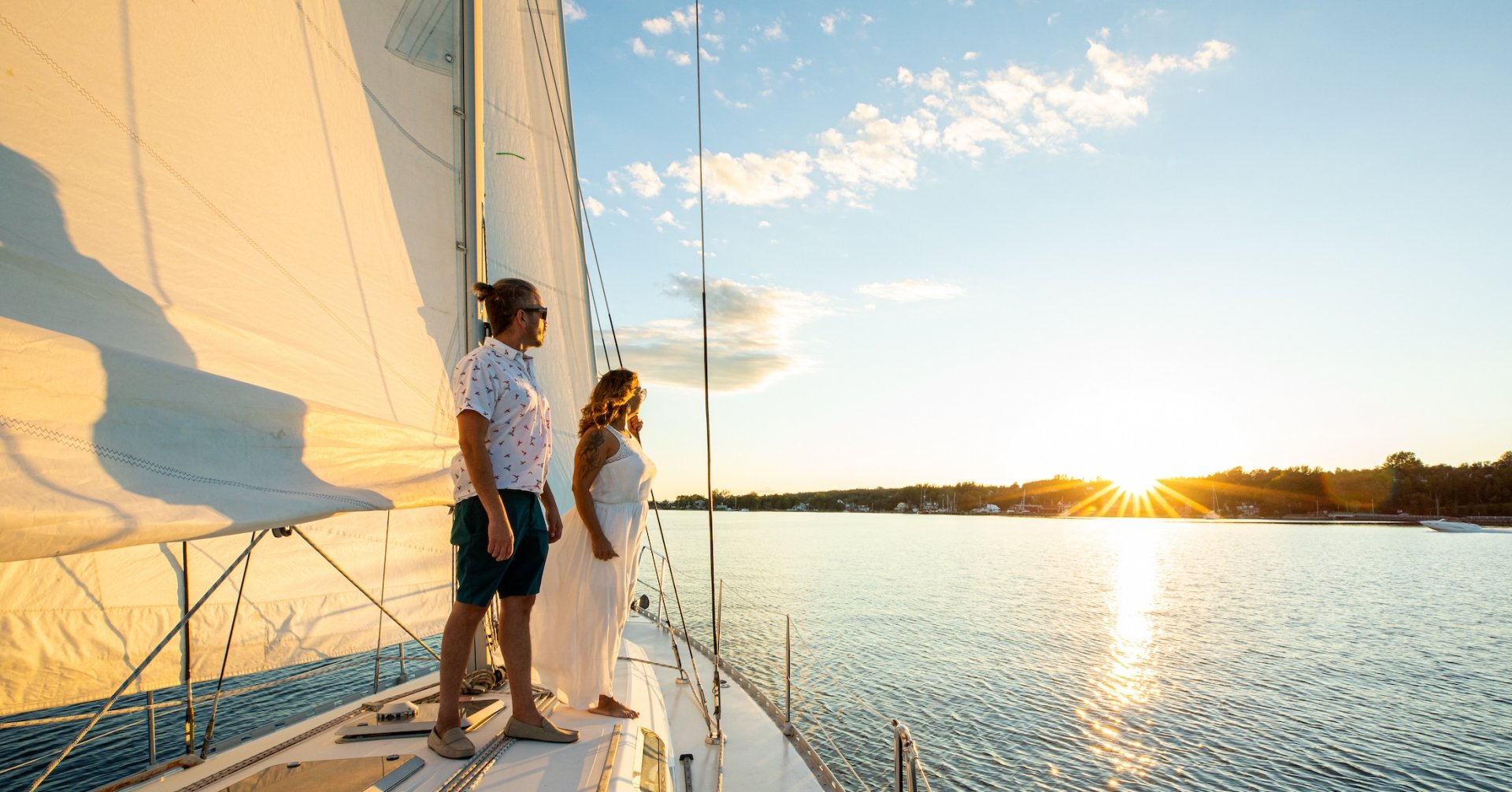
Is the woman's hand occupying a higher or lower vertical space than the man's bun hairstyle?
lower

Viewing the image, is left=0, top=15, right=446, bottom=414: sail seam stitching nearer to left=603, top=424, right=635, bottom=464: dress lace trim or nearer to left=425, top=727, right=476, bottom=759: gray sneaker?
left=603, top=424, right=635, bottom=464: dress lace trim

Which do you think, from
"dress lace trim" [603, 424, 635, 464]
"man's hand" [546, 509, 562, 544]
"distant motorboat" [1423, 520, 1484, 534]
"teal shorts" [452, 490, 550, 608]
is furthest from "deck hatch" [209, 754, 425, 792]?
"distant motorboat" [1423, 520, 1484, 534]

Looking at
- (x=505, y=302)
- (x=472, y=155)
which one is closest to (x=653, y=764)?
(x=505, y=302)

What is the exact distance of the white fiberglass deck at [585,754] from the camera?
6.52 feet

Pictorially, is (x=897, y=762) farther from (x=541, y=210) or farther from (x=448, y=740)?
(x=541, y=210)

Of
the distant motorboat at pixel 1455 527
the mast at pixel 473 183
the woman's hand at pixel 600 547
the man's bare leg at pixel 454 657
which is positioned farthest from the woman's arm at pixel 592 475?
the distant motorboat at pixel 1455 527

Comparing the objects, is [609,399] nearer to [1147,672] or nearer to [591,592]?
[591,592]

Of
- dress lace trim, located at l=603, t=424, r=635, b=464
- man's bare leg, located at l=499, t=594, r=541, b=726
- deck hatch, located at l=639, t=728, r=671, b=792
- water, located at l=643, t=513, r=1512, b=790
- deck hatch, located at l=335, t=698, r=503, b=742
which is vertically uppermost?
dress lace trim, located at l=603, t=424, r=635, b=464

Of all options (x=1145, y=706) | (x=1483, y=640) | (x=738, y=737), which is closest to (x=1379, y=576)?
(x=1483, y=640)

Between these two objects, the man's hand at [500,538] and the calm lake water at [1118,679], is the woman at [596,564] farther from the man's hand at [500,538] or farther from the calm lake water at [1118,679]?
the calm lake water at [1118,679]

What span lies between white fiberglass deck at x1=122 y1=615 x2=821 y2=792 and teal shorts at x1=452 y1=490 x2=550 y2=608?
0.48 metres

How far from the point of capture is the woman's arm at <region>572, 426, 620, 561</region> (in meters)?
2.94

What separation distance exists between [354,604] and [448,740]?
4.67 ft

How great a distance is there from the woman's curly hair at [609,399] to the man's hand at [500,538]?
0.90 meters
